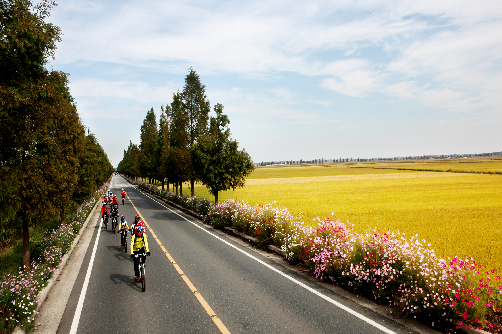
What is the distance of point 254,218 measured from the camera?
14805 mm

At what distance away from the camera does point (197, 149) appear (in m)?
24.2

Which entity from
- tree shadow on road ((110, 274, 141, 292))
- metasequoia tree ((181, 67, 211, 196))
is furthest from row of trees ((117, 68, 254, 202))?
tree shadow on road ((110, 274, 141, 292))

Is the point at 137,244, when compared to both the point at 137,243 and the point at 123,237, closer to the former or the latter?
the point at 137,243

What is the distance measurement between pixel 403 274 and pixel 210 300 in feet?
14.9

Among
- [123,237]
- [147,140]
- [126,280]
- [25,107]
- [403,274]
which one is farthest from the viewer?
[147,140]

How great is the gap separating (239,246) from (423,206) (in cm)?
2156

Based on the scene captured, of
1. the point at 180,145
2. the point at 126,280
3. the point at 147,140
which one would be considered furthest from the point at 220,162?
the point at 147,140

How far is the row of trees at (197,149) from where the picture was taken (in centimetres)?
2328

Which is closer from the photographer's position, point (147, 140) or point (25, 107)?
point (25, 107)

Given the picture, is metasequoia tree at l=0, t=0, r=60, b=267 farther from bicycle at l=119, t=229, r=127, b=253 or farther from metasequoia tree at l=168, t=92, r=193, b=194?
metasequoia tree at l=168, t=92, r=193, b=194

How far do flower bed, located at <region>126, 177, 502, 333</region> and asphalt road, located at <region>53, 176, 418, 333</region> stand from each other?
0.68 meters

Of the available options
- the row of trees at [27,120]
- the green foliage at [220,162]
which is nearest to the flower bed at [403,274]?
the row of trees at [27,120]

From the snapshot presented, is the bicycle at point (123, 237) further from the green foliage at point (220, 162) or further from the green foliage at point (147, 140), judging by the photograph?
the green foliage at point (147, 140)

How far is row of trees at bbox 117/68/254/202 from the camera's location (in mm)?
23281
